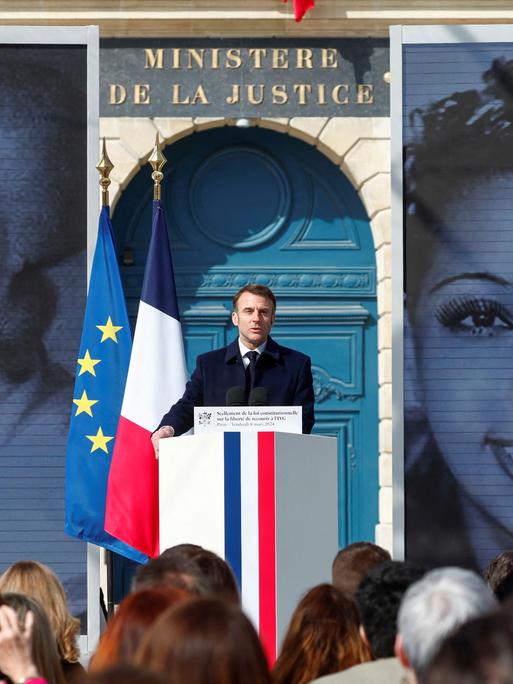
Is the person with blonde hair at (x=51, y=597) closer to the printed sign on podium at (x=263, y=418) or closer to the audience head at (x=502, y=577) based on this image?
the printed sign on podium at (x=263, y=418)

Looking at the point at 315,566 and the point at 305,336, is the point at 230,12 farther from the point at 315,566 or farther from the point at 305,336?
the point at 315,566

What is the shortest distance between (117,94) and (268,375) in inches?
165

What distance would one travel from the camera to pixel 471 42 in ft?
26.6

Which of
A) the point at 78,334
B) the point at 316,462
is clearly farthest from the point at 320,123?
the point at 316,462

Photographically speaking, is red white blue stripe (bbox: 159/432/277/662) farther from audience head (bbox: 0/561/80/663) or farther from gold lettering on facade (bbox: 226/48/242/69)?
gold lettering on facade (bbox: 226/48/242/69)

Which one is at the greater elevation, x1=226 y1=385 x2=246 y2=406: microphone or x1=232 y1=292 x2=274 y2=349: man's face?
x1=232 y1=292 x2=274 y2=349: man's face

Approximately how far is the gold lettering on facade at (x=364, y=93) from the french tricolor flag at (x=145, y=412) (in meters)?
2.79

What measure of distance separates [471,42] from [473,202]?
34.9 inches

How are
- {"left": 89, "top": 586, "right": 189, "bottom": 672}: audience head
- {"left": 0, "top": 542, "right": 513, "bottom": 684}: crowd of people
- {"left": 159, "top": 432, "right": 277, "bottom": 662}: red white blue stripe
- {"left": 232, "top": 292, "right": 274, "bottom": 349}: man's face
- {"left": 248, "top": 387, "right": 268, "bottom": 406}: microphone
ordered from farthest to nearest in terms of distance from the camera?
{"left": 232, "top": 292, "right": 274, "bottom": 349}: man's face < {"left": 248, "top": 387, "right": 268, "bottom": 406}: microphone < {"left": 159, "top": 432, "right": 277, "bottom": 662}: red white blue stripe < {"left": 89, "top": 586, "right": 189, "bottom": 672}: audience head < {"left": 0, "top": 542, "right": 513, "bottom": 684}: crowd of people

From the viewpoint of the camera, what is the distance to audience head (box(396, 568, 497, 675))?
2980 millimetres

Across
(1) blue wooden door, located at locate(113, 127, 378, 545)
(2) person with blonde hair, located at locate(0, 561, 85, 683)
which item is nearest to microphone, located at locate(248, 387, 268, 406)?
(2) person with blonde hair, located at locate(0, 561, 85, 683)

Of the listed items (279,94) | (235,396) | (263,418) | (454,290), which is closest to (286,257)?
(279,94)

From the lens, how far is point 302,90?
10.1 meters

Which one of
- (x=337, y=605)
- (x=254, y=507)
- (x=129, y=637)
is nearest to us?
(x=129, y=637)
